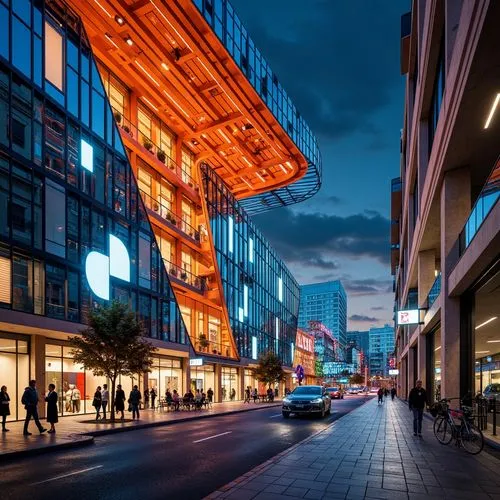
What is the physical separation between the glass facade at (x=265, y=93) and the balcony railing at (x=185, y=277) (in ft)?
51.3

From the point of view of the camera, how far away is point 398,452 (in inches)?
484

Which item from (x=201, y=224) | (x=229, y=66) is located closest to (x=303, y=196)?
(x=201, y=224)

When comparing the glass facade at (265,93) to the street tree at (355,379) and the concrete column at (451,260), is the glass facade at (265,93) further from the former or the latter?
the street tree at (355,379)

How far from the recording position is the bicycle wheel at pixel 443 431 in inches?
554

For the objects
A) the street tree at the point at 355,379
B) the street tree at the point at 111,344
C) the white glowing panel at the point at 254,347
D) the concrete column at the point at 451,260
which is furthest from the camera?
the street tree at the point at 355,379

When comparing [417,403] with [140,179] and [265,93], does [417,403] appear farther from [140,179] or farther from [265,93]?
[265,93]

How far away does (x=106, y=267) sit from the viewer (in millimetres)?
27875

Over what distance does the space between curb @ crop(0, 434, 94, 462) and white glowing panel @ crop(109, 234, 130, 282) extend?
1468 centimetres

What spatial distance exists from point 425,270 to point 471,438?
16.9 m

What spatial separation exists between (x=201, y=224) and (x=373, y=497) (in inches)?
1517

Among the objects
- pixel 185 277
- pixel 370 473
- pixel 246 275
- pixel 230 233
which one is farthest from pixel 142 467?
pixel 246 275

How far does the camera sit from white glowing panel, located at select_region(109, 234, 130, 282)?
28.5 m

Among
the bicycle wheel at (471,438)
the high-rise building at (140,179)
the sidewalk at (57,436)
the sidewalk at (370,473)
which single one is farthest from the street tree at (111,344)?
the bicycle wheel at (471,438)

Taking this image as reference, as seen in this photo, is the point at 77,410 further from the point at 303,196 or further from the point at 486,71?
the point at 303,196
